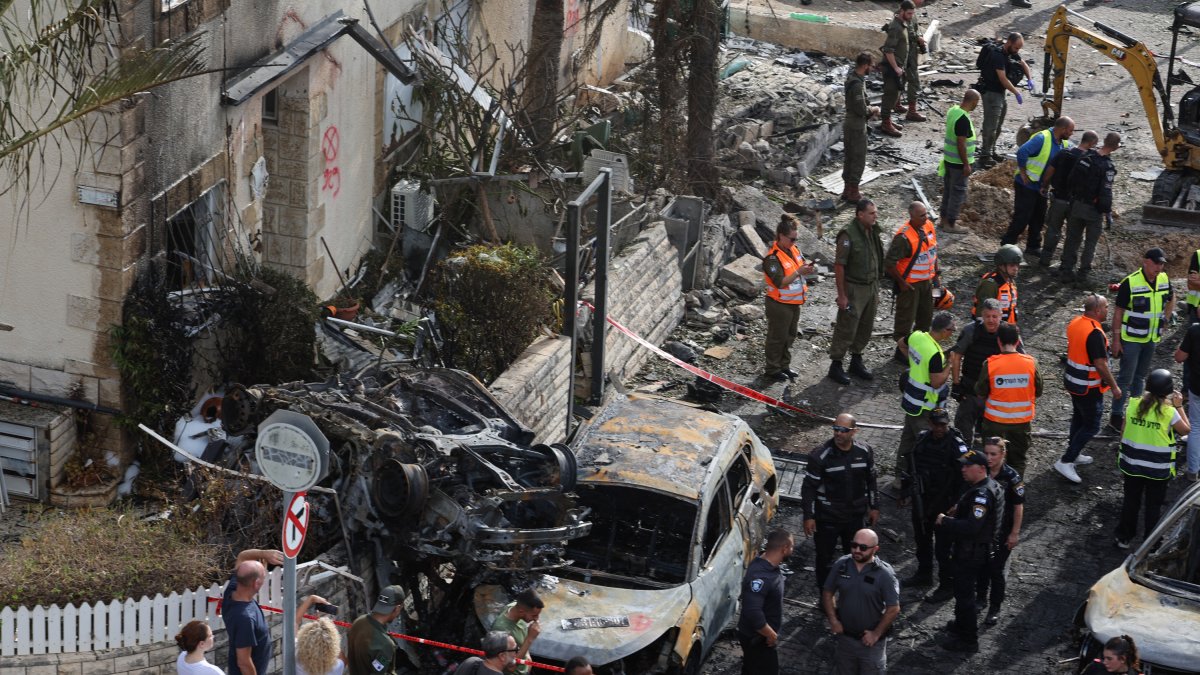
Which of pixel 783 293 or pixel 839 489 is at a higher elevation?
pixel 783 293

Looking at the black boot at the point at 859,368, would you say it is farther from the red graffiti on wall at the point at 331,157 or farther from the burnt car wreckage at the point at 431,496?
the burnt car wreckage at the point at 431,496

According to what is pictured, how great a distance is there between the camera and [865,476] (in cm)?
1169

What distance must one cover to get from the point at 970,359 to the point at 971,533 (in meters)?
2.95

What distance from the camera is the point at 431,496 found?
10.2m

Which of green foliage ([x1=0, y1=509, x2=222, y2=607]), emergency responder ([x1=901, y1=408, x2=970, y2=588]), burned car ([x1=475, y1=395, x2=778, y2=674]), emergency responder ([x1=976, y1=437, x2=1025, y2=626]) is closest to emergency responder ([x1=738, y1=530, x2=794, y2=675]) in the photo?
burned car ([x1=475, y1=395, x2=778, y2=674])

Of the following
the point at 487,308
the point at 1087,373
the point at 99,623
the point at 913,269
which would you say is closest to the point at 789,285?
the point at 913,269

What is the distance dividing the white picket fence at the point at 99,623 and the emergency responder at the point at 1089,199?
37.1 feet

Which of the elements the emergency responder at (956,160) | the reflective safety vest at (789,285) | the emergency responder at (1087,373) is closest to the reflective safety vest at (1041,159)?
the emergency responder at (956,160)

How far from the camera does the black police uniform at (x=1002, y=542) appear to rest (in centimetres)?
1155

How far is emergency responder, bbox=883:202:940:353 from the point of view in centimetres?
1559

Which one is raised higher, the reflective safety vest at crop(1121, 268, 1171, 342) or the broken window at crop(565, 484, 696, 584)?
the reflective safety vest at crop(1121, 268, 1171, 342)

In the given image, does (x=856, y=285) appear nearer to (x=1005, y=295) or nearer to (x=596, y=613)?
(x=1005, y=295)

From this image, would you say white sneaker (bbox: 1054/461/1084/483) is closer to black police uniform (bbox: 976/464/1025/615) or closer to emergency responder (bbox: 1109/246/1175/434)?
emergency responder (bbox: 1109/246/1175/434)

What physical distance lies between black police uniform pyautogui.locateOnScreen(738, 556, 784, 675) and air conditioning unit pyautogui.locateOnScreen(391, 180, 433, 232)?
7313mm
